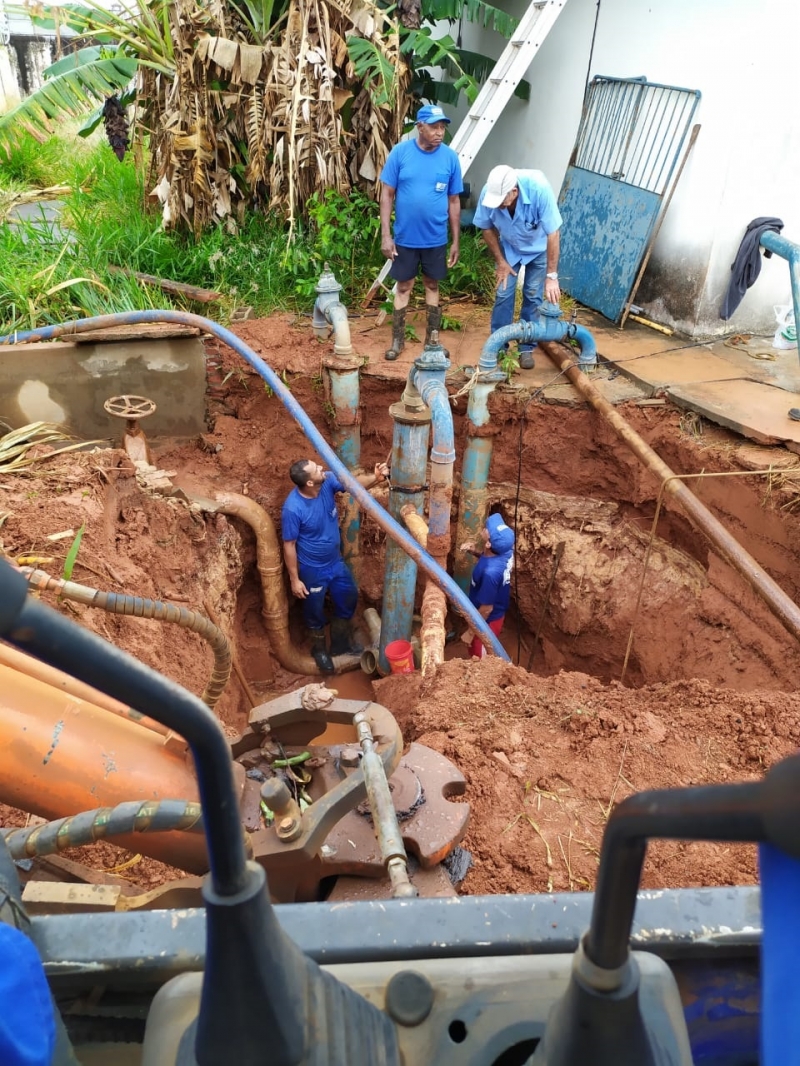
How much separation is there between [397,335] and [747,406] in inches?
120

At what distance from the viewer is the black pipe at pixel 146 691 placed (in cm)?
56

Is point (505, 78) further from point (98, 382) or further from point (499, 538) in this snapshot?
point (98, 382)

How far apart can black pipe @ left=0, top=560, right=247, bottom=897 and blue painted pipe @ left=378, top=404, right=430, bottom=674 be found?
4712 mm

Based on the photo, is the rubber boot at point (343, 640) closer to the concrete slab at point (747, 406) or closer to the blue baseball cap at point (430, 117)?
the concrete slab at point (747, 406)

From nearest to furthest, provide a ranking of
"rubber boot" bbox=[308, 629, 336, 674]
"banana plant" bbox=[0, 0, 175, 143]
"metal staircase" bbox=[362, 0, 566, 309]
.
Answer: "rubber boot" bbox=[308, 629, 336, 674] → "metal staircase" bbox=[362, 0, 566, 309] → "banana plant" bbox=[0, 0, 175, 143]

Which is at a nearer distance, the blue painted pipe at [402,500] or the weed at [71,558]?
the weed at [71,558]

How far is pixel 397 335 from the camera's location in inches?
265

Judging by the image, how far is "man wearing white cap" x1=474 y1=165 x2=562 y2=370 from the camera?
6.04m

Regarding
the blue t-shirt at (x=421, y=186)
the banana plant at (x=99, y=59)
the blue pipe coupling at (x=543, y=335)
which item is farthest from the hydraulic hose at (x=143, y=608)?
the banana plant at (x=99, y=59)

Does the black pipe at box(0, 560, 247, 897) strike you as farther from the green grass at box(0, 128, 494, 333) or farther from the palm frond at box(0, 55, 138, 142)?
the palm frond at box(0, 55, 138, 142)

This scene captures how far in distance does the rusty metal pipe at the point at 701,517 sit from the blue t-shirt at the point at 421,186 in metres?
1.70

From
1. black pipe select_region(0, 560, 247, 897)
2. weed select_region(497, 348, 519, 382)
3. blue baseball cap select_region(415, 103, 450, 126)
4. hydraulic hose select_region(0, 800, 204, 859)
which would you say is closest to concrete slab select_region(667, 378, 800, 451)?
weed select_region(497, 348, 519, 382)

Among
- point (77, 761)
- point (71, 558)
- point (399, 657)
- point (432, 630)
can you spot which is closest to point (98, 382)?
point (71, 558)

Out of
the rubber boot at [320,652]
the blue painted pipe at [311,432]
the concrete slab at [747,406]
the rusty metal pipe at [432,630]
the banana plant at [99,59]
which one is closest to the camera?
the rusty metal pipe at [432,630]
